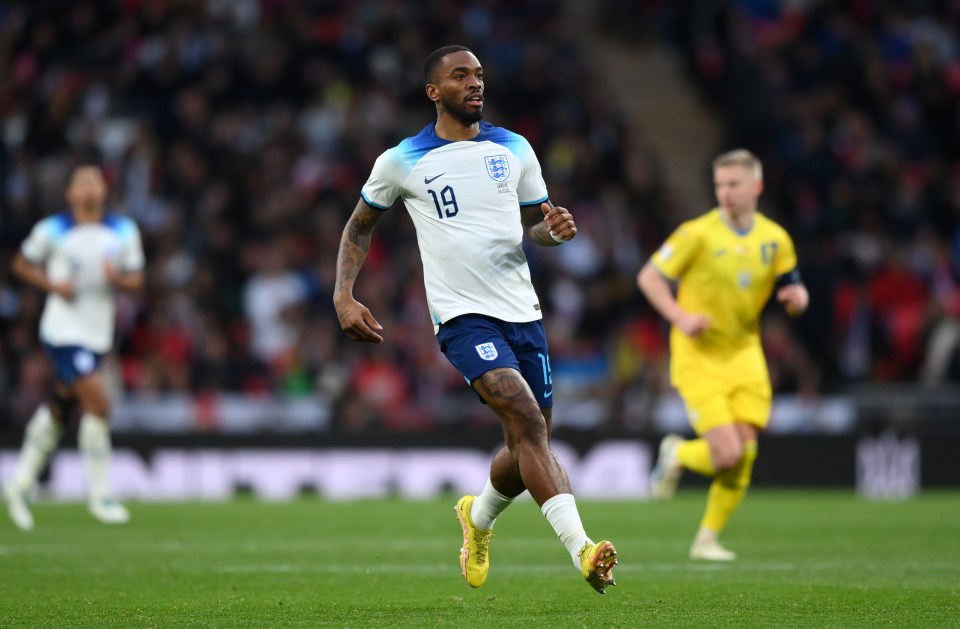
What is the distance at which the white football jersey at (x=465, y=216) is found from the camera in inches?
285

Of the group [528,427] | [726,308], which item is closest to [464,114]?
[528,427]

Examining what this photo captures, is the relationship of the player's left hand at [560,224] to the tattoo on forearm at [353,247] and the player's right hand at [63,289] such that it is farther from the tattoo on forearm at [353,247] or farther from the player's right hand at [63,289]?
the player's right hand at [63,289]

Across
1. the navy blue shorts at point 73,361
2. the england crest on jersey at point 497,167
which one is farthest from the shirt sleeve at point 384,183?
the navy blue shorts at point 73,361

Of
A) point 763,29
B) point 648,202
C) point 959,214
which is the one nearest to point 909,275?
point 959,214

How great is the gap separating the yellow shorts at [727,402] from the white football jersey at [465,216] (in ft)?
9.07

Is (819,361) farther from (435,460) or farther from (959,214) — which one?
(435,460)

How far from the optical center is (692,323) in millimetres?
9414

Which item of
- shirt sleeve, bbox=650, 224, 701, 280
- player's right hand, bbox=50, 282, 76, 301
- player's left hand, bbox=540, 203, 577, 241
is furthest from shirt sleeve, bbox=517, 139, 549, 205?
player's right hand, bbox=50, 282, 76, 301

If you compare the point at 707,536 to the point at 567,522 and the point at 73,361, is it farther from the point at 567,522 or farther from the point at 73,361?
the point at 73,361

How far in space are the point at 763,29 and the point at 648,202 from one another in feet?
15.7

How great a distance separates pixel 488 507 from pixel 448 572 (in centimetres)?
136

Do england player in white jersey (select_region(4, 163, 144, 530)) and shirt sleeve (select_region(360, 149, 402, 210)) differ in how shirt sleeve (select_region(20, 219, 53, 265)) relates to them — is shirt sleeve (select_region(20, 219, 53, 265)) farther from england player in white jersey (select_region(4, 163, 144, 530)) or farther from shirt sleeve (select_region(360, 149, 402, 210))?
shirt sleeve (select_region(360, 149, 402, 210))

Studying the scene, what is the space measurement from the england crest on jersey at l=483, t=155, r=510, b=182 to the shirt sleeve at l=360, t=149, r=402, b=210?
0.43m

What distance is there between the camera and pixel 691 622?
6.37 meters
